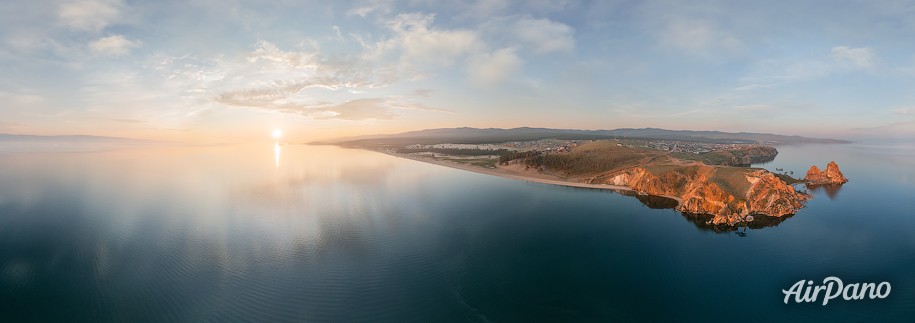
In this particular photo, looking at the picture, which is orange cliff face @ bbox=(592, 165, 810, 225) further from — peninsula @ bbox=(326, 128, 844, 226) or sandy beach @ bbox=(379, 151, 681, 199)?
sandy beach @ bbox=(379, 151, 681, 199)

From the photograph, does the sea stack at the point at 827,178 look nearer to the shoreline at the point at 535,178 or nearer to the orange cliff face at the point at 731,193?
the orange cliff face at the point at 731,193

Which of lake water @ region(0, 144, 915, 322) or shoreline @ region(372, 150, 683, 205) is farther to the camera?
shoreline @ region(372, 150, 683, 205)

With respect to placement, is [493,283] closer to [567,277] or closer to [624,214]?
[567,277]

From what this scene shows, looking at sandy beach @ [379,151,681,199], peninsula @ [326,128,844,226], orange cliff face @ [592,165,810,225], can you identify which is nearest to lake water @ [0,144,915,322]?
orange cliff face @ [592,165,810,225]

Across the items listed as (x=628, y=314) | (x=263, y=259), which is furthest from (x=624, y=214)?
(x=263, y=259)

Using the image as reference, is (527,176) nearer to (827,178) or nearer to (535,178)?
(535,178)

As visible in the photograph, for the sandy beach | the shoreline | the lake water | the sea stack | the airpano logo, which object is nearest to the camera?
the lake water

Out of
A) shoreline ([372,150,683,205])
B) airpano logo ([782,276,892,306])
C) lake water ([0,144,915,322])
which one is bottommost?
airpano logo ([782,276,892,306])

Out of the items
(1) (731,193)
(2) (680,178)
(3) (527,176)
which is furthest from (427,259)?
(3) (527,176)
